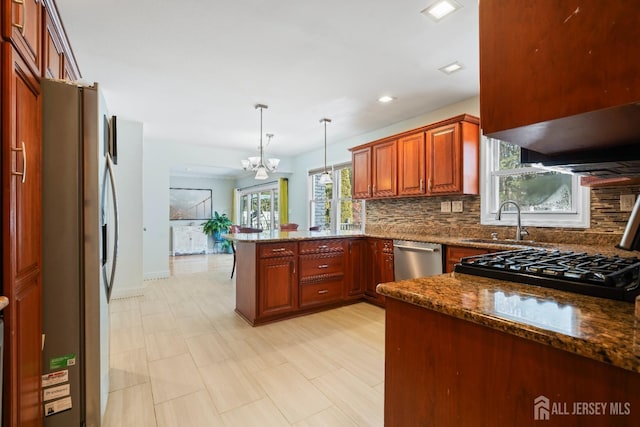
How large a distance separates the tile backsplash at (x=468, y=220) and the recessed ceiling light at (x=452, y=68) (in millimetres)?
1399

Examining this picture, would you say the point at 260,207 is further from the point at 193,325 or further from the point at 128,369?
the point at 128,369

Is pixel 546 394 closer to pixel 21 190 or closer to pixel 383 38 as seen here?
pixel 21 190

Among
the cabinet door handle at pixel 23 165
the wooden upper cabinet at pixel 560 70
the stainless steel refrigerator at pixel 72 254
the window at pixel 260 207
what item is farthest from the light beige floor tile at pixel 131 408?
the window at pixel 260 207

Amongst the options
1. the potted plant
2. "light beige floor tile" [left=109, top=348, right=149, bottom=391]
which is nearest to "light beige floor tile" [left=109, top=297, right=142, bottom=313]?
"light beige floor tile" [left=109, top=348, right=149, bottom=391]

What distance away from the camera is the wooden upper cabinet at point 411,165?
3627mm

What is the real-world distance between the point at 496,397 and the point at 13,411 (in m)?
1.58

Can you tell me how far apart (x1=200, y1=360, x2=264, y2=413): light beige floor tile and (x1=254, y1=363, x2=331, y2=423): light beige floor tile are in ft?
0.24

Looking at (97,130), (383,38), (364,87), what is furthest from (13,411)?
(364,87)

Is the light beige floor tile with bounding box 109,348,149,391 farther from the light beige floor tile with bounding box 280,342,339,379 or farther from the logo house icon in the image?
the logo house icon

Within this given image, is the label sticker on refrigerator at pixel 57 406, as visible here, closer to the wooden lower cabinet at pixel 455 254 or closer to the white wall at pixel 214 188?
the wooden lower cabinet at pixel 455 254

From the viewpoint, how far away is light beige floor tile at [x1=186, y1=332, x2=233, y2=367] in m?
2.37

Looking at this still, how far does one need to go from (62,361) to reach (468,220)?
3.64m

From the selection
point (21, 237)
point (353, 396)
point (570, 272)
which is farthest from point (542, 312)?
point (21, 237)

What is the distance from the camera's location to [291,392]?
1.94m
